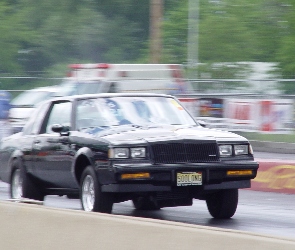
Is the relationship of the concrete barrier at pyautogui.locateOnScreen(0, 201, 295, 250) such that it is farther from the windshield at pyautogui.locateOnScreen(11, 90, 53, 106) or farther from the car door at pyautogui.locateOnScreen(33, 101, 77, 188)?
the windshield at pyautogui.locateOnScreen(11, 90, 53, 106)

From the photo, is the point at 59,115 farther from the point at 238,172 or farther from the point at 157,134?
the point at 238,172

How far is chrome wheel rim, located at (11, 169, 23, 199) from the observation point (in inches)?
475

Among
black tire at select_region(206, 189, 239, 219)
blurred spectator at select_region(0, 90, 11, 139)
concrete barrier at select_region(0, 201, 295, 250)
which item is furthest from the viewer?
blurred spectator at select_region(0, 90, 11, 139)

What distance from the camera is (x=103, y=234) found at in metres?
5.72

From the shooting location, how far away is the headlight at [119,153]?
966 cm

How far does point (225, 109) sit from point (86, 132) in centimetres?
1520

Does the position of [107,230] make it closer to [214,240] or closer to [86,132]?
[214,240]

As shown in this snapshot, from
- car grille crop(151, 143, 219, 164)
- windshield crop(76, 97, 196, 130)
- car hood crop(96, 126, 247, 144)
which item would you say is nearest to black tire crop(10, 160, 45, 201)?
windshield crop(76, 97, 196, 130)

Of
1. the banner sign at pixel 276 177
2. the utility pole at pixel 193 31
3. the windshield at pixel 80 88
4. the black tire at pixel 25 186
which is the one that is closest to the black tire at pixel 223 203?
the black tire at pixel 25 186

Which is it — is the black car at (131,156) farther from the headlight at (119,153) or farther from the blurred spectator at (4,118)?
the blurred spectator at (4,118)

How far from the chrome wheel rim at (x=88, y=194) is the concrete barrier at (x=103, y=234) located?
3349mm

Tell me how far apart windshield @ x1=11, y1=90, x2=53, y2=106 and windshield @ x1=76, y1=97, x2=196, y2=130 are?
61.2 feet

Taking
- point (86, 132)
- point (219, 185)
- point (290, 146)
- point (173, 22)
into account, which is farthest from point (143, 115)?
point (173, 22)

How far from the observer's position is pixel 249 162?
10148 mm
